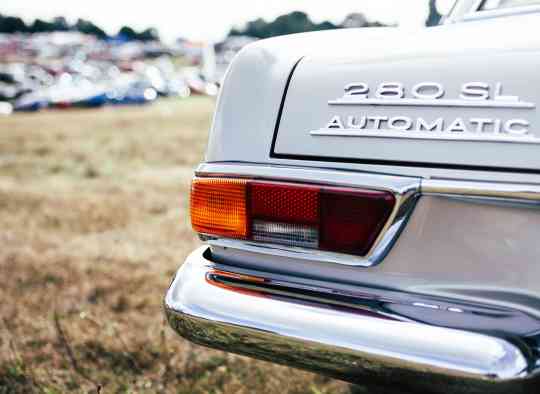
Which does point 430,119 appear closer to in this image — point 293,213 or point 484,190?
point 484,190

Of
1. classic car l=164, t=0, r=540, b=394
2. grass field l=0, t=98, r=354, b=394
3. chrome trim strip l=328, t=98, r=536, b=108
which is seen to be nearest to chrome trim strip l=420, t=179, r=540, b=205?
classic car l=164, t=0, r=540, b=394

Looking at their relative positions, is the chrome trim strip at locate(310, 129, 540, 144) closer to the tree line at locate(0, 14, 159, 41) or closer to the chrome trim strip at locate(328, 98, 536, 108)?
the chrome trim strip at locate(328, 98, 536, 108)

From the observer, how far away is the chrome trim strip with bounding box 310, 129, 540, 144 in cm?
113

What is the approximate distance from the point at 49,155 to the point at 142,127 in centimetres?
425

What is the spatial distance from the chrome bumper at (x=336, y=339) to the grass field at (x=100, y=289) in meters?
0.75

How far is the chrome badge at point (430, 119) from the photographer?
1.14 metres

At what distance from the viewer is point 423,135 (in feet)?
4.01

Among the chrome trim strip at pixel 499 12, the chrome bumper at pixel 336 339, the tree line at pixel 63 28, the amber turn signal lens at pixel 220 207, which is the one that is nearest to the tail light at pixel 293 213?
the amber turn signal lens at pixel 220 207

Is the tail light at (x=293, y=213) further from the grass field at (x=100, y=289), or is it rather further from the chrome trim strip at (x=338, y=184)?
the grass field at (x=100, y=289)

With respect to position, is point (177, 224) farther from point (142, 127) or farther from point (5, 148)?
point (142, 127)

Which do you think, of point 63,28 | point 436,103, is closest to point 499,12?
point 436,103

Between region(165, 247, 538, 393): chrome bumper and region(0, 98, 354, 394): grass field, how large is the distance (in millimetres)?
749

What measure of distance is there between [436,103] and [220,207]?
0.58 meters

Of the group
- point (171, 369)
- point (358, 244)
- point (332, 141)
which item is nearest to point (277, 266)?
point (358, 244)
